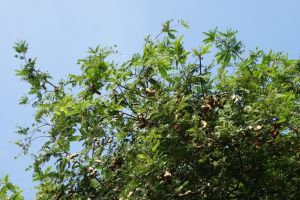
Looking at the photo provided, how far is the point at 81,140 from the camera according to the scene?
7.04 m

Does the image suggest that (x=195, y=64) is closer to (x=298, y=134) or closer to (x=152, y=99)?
(x=152, y=99)

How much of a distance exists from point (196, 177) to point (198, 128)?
0.93 m

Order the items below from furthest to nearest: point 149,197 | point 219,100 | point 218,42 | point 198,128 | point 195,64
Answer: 1. point 218,42
2. point 195,64
3. point 219,100
4. point 198,128
5. point 149,197

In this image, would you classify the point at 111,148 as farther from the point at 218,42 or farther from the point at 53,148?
the point at 218,42

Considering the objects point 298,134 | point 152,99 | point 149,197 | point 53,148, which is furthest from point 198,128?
point 53,148

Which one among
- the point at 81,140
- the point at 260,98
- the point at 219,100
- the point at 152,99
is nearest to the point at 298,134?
the point at 260,98

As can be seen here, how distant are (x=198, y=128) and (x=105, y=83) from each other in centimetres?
237

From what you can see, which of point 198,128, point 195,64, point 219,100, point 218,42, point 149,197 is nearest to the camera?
point 149,197

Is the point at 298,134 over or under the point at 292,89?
under

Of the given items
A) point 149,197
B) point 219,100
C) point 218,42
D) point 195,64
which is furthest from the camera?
point 218,42

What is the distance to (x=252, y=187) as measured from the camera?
6.77m

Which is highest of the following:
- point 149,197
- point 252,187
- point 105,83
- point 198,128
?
point 105,83

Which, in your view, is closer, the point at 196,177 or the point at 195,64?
the point at 196,177

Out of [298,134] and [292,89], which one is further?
[292,89]
